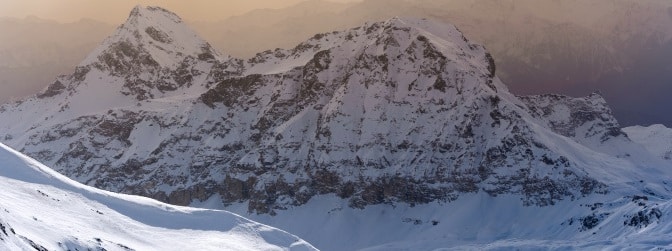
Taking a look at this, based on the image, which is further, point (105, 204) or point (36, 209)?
point (105, 204)

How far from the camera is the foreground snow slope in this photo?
329 feet

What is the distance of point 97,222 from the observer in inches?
4820

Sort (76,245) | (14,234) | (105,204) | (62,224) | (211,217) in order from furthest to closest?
(211,217) < (105,204) < (62,224) < (76,245) < (14,234)

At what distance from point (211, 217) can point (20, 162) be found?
117ft

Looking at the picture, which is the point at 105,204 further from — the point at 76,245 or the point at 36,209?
the point at 76,245

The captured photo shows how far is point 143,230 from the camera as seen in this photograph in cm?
13188

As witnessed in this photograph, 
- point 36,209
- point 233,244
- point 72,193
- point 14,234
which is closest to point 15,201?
point 36,209

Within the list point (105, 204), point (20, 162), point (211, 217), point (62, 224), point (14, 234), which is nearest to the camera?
point (14, 234)

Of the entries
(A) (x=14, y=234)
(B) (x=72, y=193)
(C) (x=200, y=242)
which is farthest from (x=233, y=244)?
(A) (x=14, y=234)

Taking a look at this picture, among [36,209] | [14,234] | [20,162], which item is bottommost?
[14,234]

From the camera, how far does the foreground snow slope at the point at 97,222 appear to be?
100 meters

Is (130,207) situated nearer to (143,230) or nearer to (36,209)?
(143,230)

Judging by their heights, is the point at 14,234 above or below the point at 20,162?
below

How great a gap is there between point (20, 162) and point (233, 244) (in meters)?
33.6
